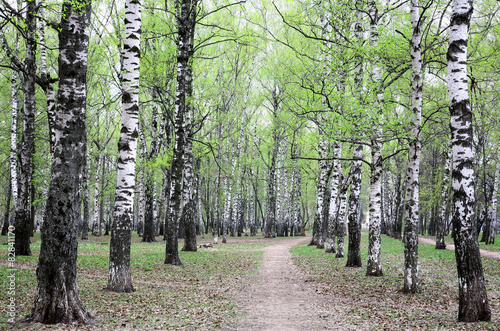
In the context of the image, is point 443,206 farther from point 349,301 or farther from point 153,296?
point 153,296

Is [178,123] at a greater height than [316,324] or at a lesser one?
greater

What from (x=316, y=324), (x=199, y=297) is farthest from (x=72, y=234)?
(x=316, y=324)

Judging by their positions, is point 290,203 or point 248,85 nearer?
point 248,85

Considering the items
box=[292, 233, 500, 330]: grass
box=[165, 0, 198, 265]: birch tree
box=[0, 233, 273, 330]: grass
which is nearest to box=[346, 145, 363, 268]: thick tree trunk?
box=[292, 233, 500, 330]: grass

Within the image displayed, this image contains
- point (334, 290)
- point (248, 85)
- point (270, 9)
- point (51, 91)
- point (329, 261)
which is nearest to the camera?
point (334, 290)

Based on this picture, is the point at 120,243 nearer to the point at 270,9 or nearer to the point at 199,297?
the point at 199,297

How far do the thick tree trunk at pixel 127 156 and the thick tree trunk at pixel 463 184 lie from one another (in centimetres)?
642

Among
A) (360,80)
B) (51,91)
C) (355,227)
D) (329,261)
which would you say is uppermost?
(360,80)

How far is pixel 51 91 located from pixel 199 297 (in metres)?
8.78

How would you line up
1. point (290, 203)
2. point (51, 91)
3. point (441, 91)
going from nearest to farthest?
point (51, 91) < point (441, 91) < point (290, 203)

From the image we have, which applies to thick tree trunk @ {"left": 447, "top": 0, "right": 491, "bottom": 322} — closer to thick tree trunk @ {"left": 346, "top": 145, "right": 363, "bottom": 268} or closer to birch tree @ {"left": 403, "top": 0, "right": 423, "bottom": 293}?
birch tree @ {"left": 403, "top": 0, "right": 423, "bottom": 293}

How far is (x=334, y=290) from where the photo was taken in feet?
30.7

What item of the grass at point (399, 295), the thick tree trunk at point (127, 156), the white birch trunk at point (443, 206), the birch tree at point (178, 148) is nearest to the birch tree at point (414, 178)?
the grass at point (399, 295)

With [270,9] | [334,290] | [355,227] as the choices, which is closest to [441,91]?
[355,227]
